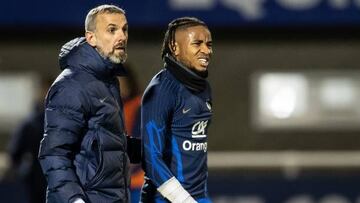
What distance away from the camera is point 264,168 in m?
10.2

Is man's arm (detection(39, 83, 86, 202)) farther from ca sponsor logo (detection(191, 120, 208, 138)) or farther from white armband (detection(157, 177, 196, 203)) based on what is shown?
ca sponsor logo (detection(191, 120, 208, 138))

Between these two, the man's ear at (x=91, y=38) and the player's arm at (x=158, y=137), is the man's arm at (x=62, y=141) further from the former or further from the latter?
the player's arm at (x=158, y=137)

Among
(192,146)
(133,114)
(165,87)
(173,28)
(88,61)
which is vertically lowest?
(133,114)

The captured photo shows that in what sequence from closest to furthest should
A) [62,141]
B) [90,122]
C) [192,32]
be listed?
[62,141], [90,122], [192,32]

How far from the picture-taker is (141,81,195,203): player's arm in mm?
5730

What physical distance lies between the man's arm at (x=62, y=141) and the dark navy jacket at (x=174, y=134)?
41 cm

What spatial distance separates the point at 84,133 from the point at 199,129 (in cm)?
62

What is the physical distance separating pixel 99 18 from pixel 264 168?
4751 mm

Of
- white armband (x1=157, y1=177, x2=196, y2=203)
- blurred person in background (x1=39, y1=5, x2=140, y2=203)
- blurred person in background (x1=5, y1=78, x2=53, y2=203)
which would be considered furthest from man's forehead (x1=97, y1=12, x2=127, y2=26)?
blurred person in background (x1=5, y1=78, x2=53, y2=203)

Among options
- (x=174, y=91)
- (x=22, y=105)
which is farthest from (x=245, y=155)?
(x=174, y=91)

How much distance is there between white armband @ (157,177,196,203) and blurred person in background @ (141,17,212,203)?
6cm

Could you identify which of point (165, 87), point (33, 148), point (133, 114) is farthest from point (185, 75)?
point (33, 148)

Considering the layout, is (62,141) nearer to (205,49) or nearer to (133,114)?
(205,49)

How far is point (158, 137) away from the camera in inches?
228
